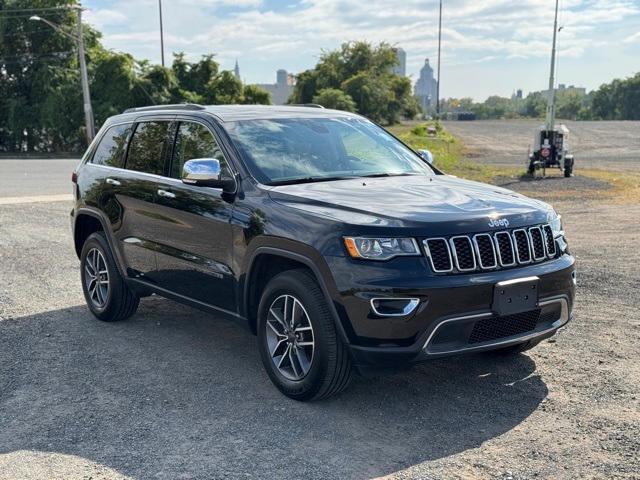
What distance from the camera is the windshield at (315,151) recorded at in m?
5.18

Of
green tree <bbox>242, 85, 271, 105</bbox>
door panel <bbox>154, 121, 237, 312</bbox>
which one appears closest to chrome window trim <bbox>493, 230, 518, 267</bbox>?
door panel <bbox>154, 121, 237, 312</bbox>

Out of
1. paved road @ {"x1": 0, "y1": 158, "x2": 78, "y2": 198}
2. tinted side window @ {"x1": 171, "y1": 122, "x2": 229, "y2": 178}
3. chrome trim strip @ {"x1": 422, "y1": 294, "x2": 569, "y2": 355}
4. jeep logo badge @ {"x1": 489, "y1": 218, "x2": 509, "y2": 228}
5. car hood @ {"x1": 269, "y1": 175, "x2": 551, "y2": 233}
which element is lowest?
paved road @ {"x1": 0, "y1": 158, "x2": 78, "y2": 198}

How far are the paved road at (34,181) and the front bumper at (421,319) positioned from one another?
14355 mm

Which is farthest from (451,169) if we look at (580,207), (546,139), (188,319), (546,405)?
(546,405)

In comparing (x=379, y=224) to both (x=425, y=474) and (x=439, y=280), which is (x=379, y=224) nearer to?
(x=439, y=280)

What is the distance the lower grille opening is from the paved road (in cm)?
1457

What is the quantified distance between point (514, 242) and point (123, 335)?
358cm

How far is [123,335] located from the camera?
6359 millimetres

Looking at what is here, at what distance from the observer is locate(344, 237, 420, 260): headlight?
13.6 ft

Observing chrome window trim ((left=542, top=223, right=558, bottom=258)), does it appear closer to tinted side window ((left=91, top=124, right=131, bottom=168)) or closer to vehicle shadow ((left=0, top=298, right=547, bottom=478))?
vehicle shadow ((left=0, top=298, right=547, bottom=478))

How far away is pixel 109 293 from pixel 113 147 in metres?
1.36

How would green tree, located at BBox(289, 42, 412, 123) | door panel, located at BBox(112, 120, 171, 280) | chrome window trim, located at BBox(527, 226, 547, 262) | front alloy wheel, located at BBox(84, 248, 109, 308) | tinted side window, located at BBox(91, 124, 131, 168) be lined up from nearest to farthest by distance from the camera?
1. chrome window trim, located at BBox(527, 226, 547, 262)
2. door panel, located at BBox(112, 120, 171, 280)
3. tinted side window, located at BBox(91, 124, 131, 168)
4. front alloy wheel, located at BBox(84, 248, 109, 308)
5. green tree, located at BBox(289, 42, 412, 123)

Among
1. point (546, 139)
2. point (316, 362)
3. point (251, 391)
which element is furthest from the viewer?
point (546, 139)

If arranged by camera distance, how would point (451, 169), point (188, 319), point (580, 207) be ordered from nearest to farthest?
point (188, 319)
point (580, 207)
point (451, 169)
